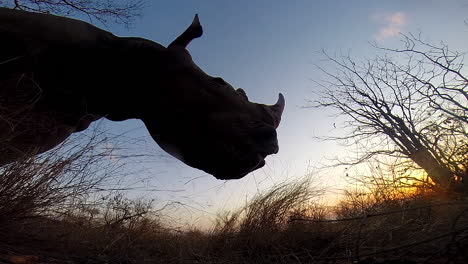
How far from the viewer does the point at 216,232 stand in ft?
11.7

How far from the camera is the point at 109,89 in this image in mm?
2738

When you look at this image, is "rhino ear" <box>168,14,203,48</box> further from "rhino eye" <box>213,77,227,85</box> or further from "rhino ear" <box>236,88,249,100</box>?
"rhino ear" <box>236,88,249,100</box>

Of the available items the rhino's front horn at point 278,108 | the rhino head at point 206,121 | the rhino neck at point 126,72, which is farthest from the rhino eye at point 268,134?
the rhino neck at point 126,72

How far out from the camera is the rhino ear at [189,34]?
9.22 feet

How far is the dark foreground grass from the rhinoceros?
67cm

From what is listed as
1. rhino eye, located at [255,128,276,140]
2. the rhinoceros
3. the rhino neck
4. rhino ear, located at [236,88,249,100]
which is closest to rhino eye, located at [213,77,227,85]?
the rhinoceros

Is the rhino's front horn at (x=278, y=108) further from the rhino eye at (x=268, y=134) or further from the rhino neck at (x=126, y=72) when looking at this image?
the rhino neck at (x=126, y=72)

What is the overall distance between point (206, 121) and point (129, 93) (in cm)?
74

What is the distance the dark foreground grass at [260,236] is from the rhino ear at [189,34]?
1540 millimetres

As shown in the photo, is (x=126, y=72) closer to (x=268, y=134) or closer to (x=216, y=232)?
(x=268, y=134)

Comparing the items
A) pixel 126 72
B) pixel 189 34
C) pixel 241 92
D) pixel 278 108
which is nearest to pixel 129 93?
pixel 126 72

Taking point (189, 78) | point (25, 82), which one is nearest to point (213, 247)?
point (189, 78)

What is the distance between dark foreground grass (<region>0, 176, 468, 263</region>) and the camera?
5.71 feet

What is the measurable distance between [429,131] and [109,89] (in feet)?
29.4
